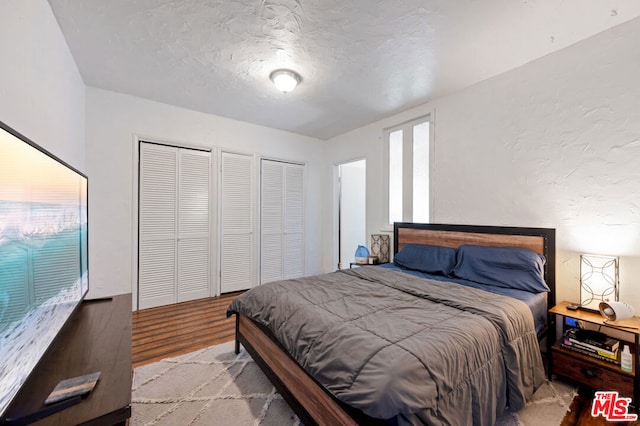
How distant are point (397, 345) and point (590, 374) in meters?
1.64

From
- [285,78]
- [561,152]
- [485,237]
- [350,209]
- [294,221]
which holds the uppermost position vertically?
[285,78]

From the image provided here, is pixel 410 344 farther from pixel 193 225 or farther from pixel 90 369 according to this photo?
pixel 193 225

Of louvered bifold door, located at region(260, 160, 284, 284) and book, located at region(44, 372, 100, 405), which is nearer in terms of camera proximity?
book, located at region(44, 372, 100, 405)

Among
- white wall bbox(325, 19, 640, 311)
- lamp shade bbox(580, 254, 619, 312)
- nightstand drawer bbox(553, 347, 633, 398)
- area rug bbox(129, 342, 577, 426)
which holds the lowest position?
area rug bbox(129, 342, 577, 426)

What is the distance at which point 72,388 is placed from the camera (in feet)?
3.10

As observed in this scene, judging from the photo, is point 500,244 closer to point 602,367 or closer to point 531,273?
point 531,273

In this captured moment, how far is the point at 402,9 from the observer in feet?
6.15

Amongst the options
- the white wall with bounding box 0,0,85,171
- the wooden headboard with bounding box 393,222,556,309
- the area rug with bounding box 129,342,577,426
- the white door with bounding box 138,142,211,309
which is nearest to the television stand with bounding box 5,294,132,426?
the area rug with bounding box 129,342,577,426

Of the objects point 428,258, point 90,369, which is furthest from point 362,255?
point 90,369

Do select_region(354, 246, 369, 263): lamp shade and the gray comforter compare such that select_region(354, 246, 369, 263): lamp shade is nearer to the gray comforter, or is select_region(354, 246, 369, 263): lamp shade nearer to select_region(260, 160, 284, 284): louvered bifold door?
select_region(260, 160, 284, 284): louvered bifold door

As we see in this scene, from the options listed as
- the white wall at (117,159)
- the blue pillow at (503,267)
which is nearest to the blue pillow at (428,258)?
the blue pillow at (503,267)

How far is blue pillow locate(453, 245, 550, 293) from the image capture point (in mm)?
2266

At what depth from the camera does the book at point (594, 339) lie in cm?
182

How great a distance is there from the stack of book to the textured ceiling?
7.58 ft
